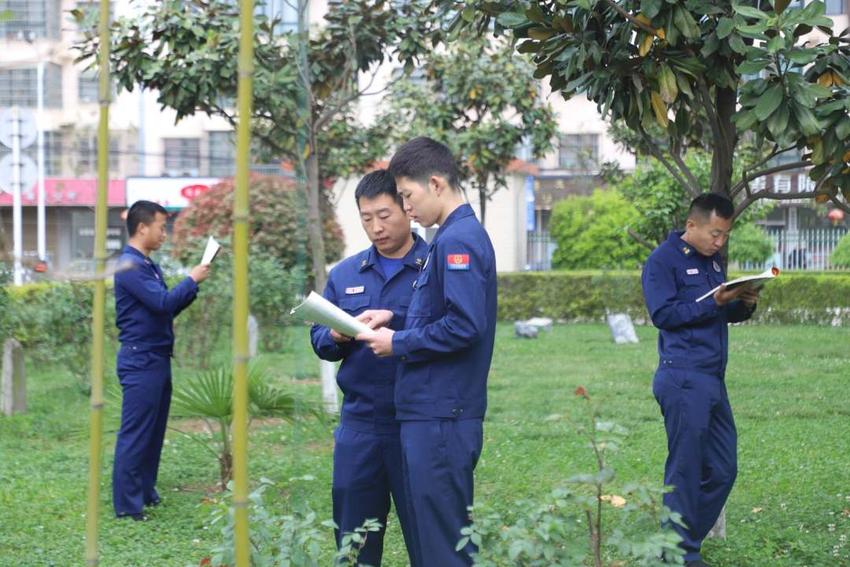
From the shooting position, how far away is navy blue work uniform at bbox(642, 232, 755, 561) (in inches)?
203

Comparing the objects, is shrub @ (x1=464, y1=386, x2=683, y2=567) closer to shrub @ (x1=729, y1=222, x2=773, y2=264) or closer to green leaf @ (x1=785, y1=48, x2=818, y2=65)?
green leaf @ (x1=785, y1=48, x2=818, y2=65)

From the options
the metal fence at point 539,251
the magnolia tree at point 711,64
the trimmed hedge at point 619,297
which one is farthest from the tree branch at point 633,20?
the metal fence at point 539,251

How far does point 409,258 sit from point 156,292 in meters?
2.53

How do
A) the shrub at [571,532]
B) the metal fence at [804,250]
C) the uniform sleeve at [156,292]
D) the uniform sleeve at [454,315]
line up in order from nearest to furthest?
the shrub at [571,532], the uniform sleeve at [454,315], the uniform sleeve at [156,292], the metal fence at [804,250]

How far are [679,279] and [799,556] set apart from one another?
1442 mm

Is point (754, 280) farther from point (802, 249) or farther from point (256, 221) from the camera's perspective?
point (802, 249)

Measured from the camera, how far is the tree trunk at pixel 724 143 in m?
5.62

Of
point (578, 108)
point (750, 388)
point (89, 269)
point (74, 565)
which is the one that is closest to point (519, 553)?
point (89, 269)

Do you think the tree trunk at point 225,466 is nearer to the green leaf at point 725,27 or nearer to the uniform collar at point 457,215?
the uniform collar at point 457,215

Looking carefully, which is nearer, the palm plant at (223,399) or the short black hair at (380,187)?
the short black hair at (380,187)

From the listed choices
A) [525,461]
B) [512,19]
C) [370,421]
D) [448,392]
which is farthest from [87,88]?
[525,461]

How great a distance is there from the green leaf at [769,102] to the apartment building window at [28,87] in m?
2.68

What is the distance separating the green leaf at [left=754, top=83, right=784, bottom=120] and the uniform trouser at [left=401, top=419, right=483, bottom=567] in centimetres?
177

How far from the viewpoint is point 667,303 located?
209 inches
